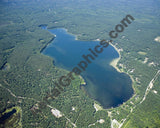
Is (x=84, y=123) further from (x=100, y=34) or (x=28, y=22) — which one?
(x=28, y=22)

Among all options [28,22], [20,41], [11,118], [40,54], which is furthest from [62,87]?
[28,22]

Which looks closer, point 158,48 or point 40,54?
point 40,54

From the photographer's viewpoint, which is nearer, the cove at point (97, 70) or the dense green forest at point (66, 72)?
the dense green forest at point (66, 72)

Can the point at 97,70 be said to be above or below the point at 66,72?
below

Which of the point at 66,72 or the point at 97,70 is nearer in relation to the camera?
the point at 66,72

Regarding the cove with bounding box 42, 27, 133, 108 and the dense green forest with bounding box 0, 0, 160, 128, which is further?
the cove with bounding box 42, 27, 133, 108
